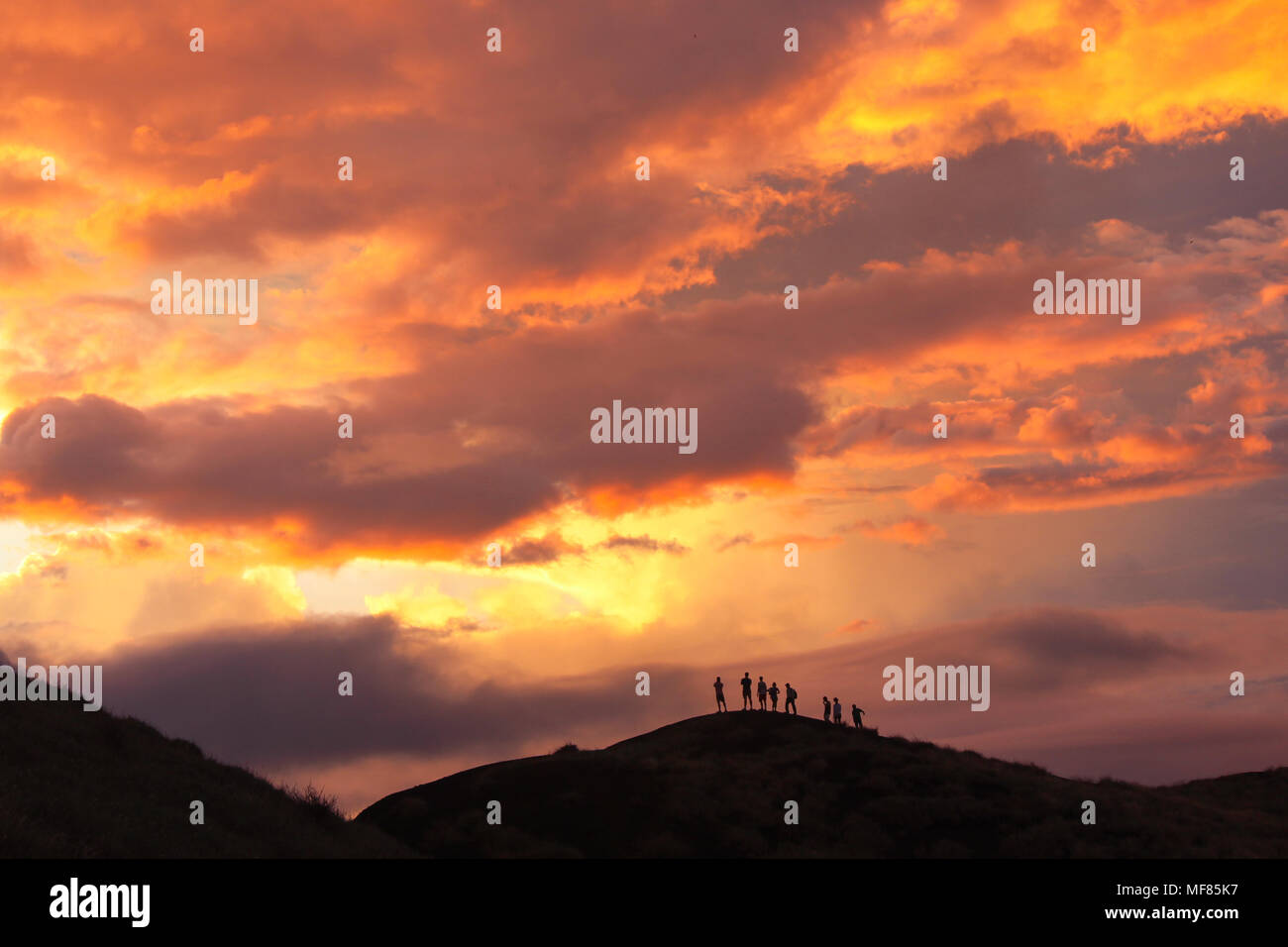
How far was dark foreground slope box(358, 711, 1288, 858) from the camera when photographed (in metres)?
36.8

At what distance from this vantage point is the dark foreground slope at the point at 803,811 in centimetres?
3675

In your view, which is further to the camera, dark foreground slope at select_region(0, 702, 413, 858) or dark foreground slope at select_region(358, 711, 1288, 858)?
dark foreground slope at select_region(358, 711, 1288, 858)

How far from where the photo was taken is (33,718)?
102 ft

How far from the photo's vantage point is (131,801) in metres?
27.1

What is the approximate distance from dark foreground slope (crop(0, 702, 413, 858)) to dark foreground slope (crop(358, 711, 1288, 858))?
232 inches

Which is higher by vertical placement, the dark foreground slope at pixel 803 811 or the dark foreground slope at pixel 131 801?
the dark foreground slope at pixel 131 801

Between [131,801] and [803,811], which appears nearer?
[131,801]

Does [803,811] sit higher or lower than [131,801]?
lower

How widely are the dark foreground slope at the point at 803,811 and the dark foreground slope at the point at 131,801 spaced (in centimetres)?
588

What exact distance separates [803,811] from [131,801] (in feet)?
83.9
